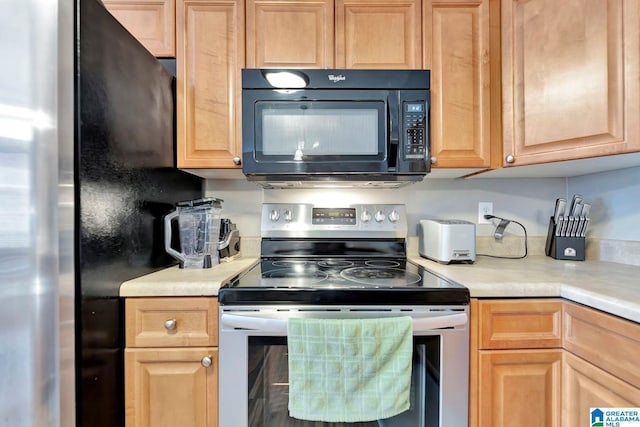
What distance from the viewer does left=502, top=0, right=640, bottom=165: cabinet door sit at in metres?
0.95

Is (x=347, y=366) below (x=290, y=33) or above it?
below

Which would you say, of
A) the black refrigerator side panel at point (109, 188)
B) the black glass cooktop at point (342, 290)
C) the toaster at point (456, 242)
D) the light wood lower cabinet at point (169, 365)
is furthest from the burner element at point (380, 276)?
the black refrigerator side panel at point (109, 188)

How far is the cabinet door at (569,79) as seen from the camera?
0.95 metres

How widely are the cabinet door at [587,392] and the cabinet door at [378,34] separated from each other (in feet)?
3.97

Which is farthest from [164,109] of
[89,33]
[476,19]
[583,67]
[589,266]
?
[589,266]

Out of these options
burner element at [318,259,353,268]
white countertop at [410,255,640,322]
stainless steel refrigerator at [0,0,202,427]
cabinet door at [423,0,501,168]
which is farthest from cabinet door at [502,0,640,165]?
stainless steel refrigerator at [0,0,202,427]

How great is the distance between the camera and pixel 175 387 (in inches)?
37.3

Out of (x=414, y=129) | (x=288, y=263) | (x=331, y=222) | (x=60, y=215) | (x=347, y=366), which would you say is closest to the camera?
(x=60, y=215)

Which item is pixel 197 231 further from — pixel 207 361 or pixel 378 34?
pixel 378 34

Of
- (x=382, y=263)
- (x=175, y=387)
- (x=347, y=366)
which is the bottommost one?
(x=175, y=387)

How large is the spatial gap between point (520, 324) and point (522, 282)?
13 centimetres

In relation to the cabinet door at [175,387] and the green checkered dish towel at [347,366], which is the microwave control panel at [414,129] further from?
the cabinet door at [175,387]

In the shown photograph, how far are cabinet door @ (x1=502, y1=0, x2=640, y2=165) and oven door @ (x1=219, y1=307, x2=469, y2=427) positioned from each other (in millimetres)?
762

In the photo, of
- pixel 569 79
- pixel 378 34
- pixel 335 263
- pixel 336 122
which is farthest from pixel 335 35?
pixel 335 263
